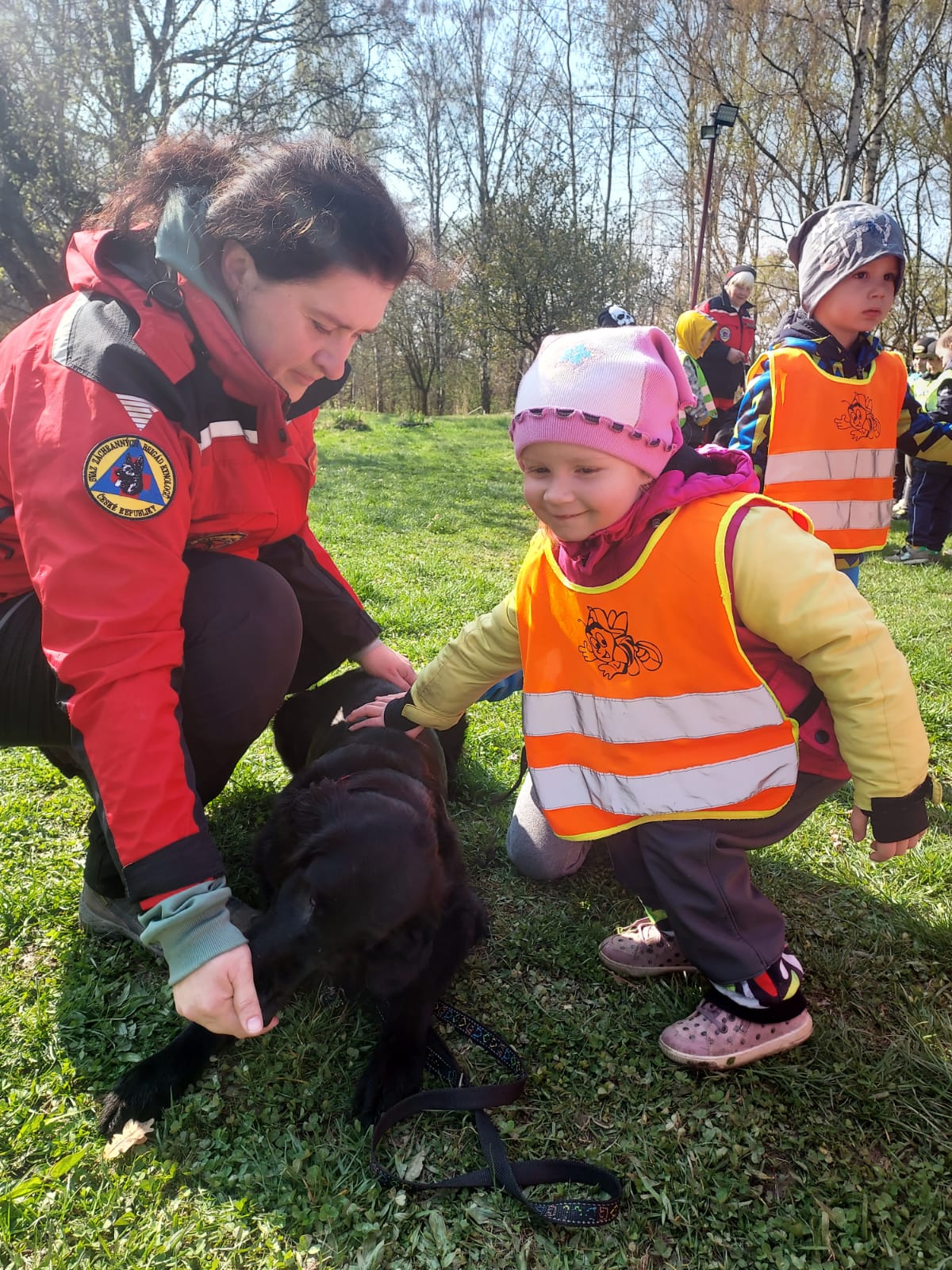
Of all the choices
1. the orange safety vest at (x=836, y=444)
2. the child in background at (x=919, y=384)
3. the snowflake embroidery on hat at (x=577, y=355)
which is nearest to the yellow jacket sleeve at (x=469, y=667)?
the snowflake embroidery on hat at (x=577, y=355)

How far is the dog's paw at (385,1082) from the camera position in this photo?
161 cm

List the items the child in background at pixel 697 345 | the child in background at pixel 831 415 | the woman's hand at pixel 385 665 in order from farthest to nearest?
the child in background at pixel 697 345 → the child in background at pixel 831 415 → the woman's hand at pixel 385 665

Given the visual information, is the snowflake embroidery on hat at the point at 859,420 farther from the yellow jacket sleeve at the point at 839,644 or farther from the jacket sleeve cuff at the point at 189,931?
the jacket sleeve cuff at the point at 189,931

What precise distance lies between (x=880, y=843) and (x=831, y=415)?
6.66 ft

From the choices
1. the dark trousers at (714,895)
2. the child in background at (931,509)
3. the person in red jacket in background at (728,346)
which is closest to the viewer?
the dark trousers at (714,895)

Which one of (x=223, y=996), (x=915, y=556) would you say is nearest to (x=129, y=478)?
(x=223, y=996)

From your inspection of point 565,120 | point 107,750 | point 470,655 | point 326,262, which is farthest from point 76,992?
point 565,120

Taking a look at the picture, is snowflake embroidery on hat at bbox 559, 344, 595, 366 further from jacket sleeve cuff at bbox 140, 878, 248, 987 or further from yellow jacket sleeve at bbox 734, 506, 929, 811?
jacket sleeve cuff at bbox 140, 878, 248, 987

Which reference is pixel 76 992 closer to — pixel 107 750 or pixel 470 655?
pixel 107 750

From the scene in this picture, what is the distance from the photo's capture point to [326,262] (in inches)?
64.0

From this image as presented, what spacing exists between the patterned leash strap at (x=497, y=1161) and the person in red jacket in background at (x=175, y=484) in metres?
0.45

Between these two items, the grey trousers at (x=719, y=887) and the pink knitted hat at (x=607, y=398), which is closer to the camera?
the pink knitted hat at (x=607, y=398)

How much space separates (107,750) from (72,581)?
30cm

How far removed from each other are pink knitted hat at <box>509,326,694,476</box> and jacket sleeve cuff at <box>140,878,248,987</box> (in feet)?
3.35
